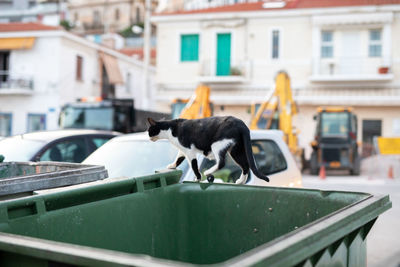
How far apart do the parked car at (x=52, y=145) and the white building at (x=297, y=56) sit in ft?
55.5

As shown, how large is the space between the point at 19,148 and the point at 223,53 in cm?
1980

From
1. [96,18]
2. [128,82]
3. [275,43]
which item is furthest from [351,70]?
[96,18]

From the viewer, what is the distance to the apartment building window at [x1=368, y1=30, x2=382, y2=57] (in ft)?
79.0

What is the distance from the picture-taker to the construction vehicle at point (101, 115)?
52.2ft

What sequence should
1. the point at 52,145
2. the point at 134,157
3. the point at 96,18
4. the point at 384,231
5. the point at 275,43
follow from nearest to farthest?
the point at 134,157
the point at 52,145
the point at 384,231
the point at 275,43
the point at 96,18

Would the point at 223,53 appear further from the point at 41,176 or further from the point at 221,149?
the point at 41,176

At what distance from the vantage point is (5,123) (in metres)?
28.1

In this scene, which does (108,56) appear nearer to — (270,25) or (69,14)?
(270,25)

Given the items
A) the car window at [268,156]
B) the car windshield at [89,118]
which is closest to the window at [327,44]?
the car windshield at [89,118]

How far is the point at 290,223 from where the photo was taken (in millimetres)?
2938

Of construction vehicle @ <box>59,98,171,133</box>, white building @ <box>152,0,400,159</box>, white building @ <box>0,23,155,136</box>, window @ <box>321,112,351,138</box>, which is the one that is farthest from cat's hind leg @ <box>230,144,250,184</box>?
white building @ <box>0,23,155,136</box>

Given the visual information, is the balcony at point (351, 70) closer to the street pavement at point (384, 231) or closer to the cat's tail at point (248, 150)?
the street pavement at point (384, 231)

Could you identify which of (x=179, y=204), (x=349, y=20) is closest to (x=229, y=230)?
(x=179, y=204)

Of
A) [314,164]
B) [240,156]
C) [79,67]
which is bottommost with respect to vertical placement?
[314,164]
